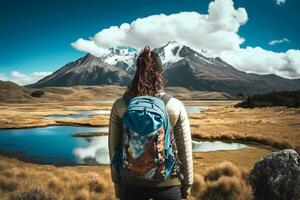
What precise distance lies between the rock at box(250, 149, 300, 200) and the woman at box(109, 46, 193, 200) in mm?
5904

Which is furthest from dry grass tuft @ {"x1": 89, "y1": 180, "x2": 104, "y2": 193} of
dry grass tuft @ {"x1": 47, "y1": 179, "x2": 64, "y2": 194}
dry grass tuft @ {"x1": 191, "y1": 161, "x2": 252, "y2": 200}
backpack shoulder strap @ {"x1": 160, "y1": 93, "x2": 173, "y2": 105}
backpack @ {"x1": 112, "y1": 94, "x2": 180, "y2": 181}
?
backpack shoulder strap @ {"x1": 160, "y1": 93, "x2": 173, "y2": 105}

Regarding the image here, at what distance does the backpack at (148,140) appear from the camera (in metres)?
4.68

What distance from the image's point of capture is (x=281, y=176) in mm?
10141

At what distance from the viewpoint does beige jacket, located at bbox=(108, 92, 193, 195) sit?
4926 mm

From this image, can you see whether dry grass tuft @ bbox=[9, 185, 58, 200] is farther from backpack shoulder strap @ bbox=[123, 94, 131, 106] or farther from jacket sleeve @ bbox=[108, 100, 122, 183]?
backpack shoulder strap @ bbox=[123, 94, 131, 106]

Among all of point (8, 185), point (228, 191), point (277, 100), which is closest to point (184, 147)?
point (228, 191)

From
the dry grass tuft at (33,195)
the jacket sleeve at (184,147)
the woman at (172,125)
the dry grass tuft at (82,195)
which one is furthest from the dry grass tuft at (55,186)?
the jacket sleeve at (184,147)

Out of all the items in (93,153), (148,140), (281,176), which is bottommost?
(93,153)

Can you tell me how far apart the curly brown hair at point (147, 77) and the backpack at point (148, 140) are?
20 cm

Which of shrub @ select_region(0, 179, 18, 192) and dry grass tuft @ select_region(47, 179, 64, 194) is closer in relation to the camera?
shrub @ select_region(0, 179, 18, 192)

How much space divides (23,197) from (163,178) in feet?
18.7

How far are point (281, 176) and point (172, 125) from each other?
21.3 feet

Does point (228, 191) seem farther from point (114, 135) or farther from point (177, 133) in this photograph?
point (114, 135)

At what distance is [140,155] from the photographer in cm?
483
